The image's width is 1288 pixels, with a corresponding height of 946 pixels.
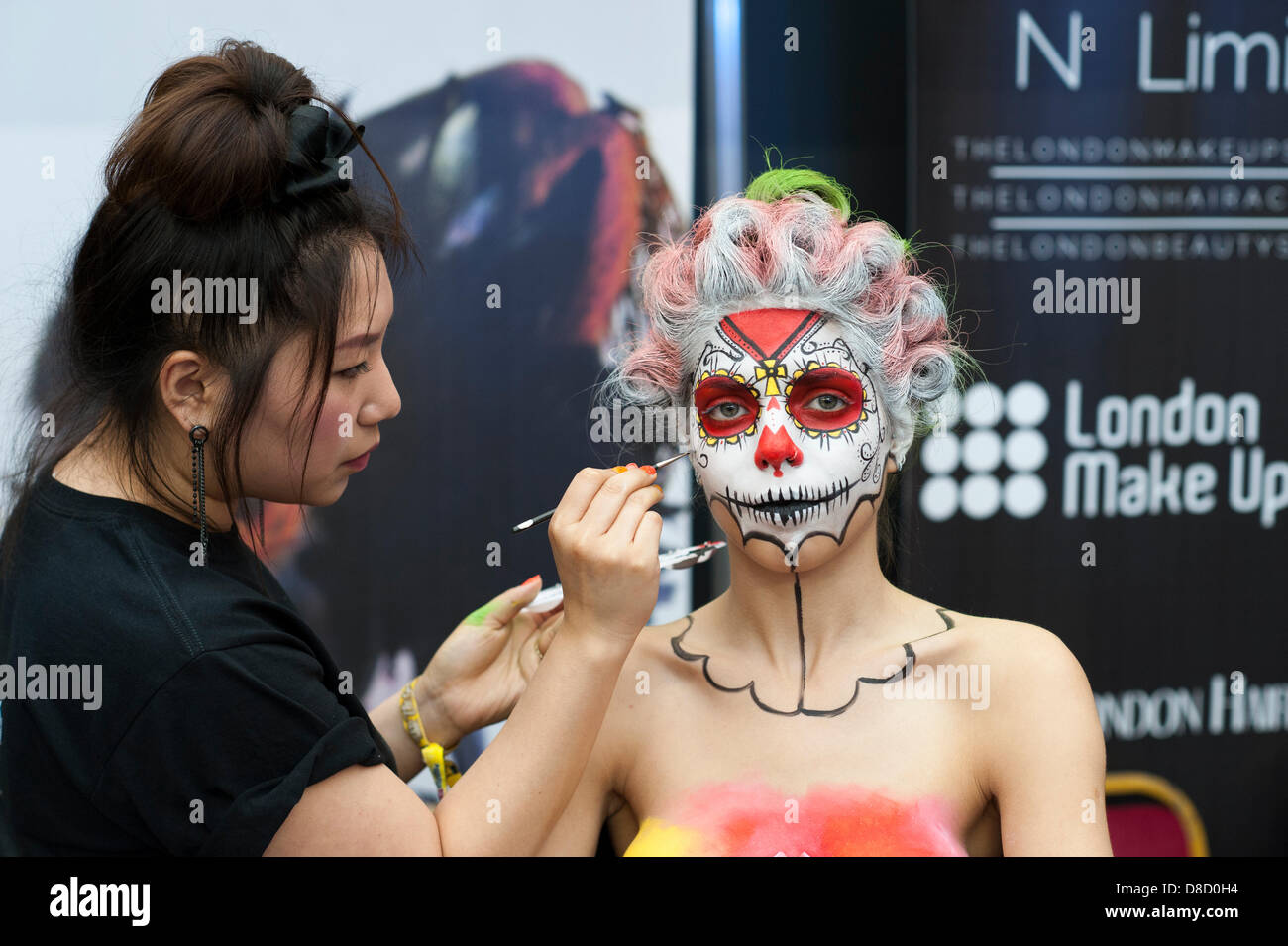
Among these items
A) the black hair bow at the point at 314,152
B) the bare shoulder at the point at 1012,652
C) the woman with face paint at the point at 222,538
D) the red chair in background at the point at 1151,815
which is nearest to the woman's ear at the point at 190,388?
the woman with face paint at the point at 222,538

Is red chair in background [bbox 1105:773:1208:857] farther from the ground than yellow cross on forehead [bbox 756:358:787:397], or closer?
closer

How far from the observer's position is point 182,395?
123cm

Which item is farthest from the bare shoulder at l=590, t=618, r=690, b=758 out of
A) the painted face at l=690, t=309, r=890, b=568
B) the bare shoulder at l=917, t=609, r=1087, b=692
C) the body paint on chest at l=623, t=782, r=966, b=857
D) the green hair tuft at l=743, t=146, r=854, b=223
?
the green hair tuft at l=743, t=146, r=854, b=223

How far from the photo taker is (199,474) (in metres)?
1.23

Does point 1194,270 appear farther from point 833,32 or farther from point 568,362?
point 568,362

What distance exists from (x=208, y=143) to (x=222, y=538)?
46 cm

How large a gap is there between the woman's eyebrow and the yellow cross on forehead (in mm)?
504

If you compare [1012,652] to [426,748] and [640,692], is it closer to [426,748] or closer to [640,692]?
[640,692]

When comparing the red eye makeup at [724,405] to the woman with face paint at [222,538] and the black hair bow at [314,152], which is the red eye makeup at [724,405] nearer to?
the woman with face paint at [222,538]

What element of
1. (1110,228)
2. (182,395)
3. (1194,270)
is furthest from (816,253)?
(1194,270)

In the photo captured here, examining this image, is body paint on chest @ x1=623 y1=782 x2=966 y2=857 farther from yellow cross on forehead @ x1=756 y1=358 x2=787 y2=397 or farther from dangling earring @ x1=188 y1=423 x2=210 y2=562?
dangling earring @ x1=188 y1=423 x2=210 y2=562

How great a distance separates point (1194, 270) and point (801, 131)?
929mm

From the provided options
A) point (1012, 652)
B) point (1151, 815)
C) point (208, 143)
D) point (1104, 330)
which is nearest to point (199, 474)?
point (208, 143)

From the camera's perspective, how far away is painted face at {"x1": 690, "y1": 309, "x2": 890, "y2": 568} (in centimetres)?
145
